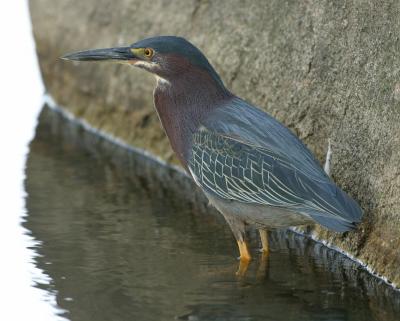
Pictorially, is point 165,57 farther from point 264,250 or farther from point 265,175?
point 264,250

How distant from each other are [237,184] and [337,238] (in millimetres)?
827

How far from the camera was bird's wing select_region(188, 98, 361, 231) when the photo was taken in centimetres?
558

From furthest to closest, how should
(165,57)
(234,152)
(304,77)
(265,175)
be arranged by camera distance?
(304,77), (165,57), (234,152), (265,175)

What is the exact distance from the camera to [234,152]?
19.4ft

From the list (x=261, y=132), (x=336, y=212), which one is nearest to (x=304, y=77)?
(x=261, y=132)

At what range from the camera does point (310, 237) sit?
6586 millimetres

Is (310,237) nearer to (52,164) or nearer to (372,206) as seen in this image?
(372,206)

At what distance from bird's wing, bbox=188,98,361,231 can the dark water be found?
0.41 metres

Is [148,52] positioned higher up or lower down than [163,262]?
higher up

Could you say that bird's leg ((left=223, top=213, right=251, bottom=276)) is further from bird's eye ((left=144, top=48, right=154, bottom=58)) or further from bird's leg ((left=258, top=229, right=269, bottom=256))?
bird's eye ((left=144, top=48, right=154, bottom=58))

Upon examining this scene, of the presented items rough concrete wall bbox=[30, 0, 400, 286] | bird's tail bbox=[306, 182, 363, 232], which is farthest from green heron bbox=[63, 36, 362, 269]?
rough concrete wall bbox=[30, 0, 400, 286]

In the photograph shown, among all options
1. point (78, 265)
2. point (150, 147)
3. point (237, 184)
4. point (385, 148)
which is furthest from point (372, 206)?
point (150, 147)

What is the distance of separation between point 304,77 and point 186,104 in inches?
36.5

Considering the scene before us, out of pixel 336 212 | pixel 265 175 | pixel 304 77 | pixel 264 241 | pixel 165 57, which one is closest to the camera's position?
pixel 336 212
